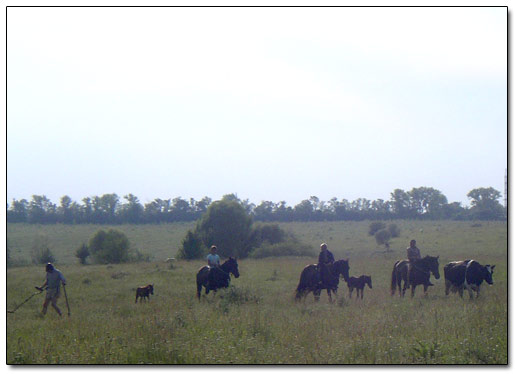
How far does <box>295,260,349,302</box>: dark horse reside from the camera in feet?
46.4

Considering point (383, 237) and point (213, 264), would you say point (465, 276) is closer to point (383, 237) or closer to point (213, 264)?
point (383, 237)

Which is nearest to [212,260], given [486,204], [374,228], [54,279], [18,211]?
[54,279]

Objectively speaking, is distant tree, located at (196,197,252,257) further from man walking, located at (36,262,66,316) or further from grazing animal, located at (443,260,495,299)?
grazing animal, located at (443,260,495,299)

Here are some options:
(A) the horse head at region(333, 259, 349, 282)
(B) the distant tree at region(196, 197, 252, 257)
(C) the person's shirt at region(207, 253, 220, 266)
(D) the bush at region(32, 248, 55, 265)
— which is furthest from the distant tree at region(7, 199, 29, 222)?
(A) the horse head at region(333, 259, 349, 282)

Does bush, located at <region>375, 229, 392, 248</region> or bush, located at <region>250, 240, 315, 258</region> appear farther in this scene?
bush, located at <region>250, 240, 315, 258</region>

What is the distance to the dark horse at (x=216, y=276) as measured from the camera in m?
15.3

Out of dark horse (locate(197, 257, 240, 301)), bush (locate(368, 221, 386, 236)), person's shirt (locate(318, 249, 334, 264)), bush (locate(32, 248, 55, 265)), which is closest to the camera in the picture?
person's shirt (locate(318, 249, 334, 264))

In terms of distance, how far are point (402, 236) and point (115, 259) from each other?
10549mm

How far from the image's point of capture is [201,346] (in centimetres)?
792

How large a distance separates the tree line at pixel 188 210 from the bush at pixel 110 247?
1658 millimetres

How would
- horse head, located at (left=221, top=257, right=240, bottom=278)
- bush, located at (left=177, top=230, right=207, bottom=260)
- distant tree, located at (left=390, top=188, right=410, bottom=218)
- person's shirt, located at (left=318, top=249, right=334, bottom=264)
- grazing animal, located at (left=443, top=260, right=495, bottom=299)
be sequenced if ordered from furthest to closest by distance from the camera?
bush, located at (left=177, top=230, right=207, bottom=260) → horse head, located at (left=221, top=257, right=240, bottom=278) → person's shirt, located at (left=318, top=249, right=334, bottom=264) → distant tree, located at (left=390, top=188, right=410, bottom=218) → grazing animal, located at (left=443, top=260, right=495, bottom=299)

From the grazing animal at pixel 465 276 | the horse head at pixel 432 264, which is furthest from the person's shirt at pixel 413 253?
the grazing animal at pixel 465 276

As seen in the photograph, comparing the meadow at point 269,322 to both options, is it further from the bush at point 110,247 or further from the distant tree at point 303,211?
the distant tree at point 303,211

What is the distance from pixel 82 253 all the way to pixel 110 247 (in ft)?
3.08
